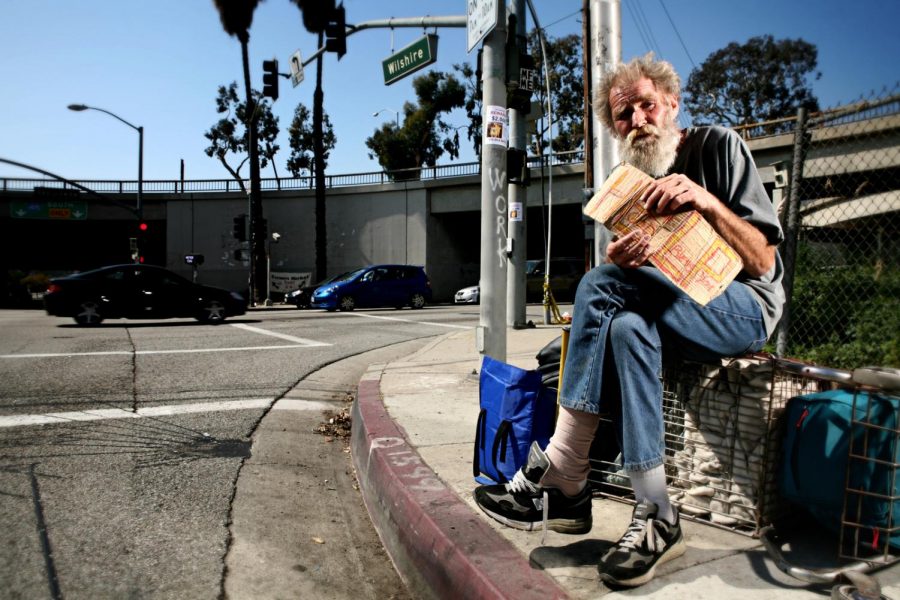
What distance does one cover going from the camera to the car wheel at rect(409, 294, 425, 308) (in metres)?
22.7

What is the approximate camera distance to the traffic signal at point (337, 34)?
12.9 m

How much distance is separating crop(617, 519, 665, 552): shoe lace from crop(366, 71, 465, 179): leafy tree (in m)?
39.5

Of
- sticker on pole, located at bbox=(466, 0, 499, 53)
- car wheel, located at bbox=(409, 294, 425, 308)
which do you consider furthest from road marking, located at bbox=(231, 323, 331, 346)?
car wheel, located at bbox=(409, 294, 425, 308)

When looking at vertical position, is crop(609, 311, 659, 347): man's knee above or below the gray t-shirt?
below

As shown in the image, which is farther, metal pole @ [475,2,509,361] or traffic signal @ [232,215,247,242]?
traffic signal @ [232,215,247,242]

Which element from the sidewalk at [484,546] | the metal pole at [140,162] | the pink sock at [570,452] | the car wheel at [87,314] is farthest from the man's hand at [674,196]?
the metal pole at [140,162]

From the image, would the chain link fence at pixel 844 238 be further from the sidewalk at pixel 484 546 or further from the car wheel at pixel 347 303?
the car wheel at pixel 347 303

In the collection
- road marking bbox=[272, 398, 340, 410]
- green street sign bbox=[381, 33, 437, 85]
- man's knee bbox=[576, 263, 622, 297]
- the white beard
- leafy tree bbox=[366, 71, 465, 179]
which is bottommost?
road marking bbox=[272, 398, 340, 410]

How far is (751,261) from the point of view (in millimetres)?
2137

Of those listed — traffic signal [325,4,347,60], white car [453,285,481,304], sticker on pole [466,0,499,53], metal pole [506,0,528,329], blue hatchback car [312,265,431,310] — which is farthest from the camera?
white car [453,285,481,304]

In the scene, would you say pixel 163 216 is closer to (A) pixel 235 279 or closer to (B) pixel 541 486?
(A) pixel 235 279

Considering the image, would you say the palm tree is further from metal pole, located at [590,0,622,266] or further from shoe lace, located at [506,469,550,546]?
shoe lace, located at [506,469,550,546]

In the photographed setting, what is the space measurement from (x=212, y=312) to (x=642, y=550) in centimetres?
1376

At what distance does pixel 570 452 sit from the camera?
85.4 inches
